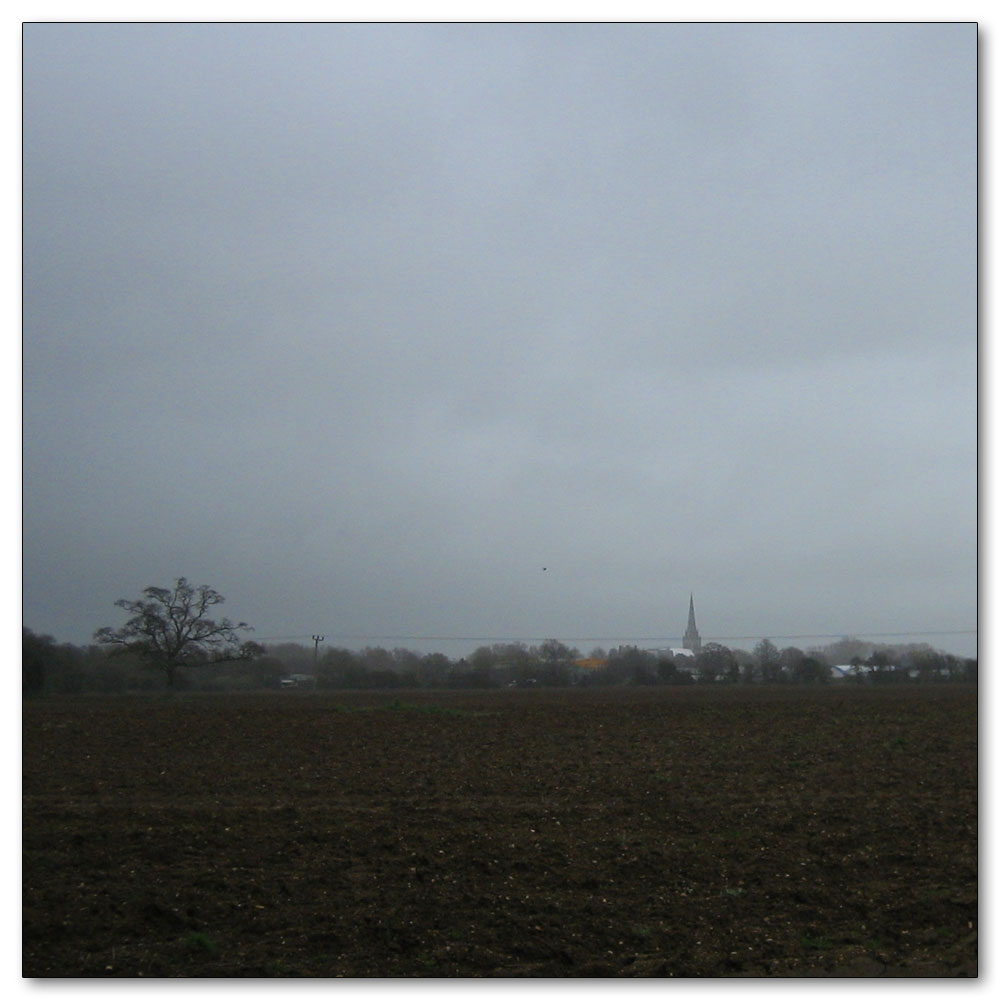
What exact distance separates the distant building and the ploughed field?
744 cm

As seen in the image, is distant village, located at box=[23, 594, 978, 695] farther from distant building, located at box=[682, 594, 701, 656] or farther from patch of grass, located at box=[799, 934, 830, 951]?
patch of grass, located at box=[799, 934, 830, 951]

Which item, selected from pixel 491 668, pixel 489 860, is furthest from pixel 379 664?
pixel 489 860

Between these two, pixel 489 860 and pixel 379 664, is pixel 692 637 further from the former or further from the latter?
pixel 489 860

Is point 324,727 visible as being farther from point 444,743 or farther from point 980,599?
point 980,599

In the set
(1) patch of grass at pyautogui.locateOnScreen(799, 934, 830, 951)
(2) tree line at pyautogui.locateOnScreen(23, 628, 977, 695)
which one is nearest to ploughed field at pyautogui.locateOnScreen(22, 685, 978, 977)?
(1) patch of grass at pyautogui.locateOnScreen(799, 934, 830, 951)

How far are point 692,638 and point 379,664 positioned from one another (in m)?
9.87

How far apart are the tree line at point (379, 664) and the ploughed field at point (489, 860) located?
168 centimetres

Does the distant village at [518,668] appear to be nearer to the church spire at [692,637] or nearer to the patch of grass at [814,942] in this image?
the church spire at [692,637]

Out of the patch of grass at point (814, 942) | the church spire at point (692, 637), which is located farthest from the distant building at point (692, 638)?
the patch of grass at point (814, 942)

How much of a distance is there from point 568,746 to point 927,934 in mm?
7631

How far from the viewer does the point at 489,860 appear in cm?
796

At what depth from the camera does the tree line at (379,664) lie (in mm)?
14812

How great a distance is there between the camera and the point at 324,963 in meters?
6.42

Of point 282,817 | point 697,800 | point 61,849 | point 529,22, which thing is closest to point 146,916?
point 61,849
